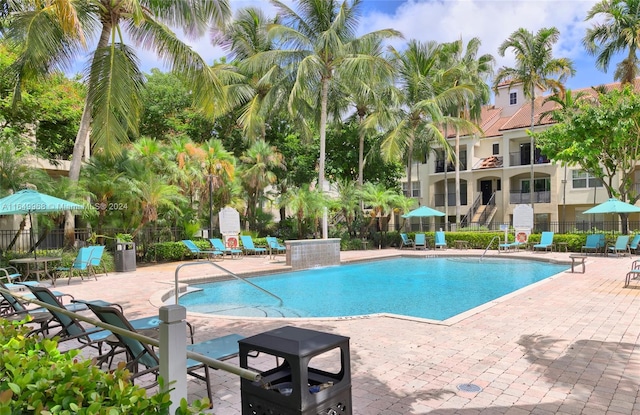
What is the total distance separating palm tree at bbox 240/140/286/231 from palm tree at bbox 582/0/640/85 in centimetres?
1973

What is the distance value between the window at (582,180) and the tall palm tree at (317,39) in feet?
58.6

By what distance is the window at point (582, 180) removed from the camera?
30.3 m

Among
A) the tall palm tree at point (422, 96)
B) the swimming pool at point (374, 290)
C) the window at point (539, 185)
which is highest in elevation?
the tall palm tree at point (422, 96)

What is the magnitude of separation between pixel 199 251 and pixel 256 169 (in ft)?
23.7

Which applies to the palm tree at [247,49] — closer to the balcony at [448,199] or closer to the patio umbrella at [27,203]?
the patio umbrella at [27,203]

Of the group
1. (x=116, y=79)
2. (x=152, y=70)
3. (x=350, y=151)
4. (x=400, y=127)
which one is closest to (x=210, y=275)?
(x=116, y=79)

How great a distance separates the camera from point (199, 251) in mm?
18906

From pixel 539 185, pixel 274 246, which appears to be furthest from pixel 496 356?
pixel 539 185

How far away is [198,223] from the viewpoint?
71.5ft

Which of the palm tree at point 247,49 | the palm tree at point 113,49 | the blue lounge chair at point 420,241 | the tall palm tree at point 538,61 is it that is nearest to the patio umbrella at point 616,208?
the blue lounge chair at point 420,241

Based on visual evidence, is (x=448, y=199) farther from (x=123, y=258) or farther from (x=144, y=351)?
(x=144, y=351)

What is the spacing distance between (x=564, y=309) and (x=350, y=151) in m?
23.8

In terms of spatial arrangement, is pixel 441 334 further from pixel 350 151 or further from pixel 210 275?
pixel 350 151

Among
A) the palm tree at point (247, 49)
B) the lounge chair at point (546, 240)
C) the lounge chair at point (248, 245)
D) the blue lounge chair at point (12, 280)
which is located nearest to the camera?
the blue lounge chair at point (12, 280)
